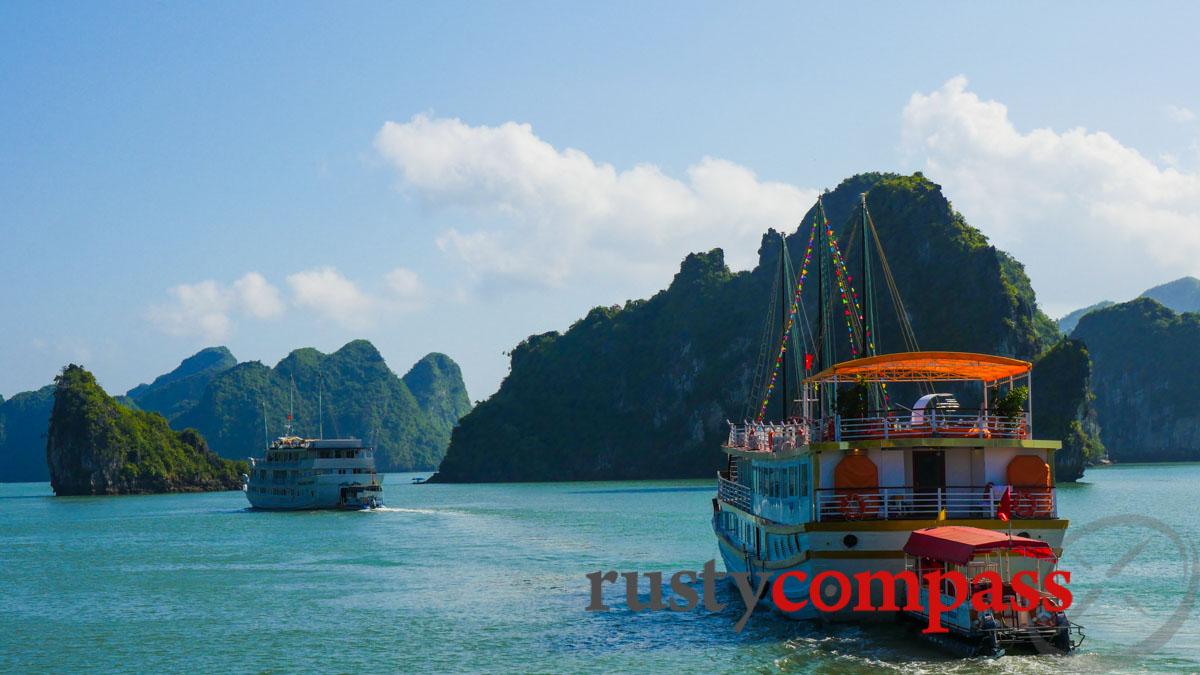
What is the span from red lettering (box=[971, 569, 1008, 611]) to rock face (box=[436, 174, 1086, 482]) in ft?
414

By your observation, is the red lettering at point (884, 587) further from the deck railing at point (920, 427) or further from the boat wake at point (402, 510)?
the boat wake at point (402, 510)

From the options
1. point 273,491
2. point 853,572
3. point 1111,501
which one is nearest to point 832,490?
point 853,572

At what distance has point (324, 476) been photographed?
8306 cm

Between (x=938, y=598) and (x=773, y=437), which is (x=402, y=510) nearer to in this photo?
(x=773, y=437)

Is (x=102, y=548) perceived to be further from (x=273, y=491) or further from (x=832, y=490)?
(x=832, y=490)

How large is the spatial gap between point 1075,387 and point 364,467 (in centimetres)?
8405

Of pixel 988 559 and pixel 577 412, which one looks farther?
pixel 577 412

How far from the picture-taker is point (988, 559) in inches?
854

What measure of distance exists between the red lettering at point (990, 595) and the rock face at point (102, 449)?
462 ft

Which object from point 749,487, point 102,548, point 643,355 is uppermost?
point 643,355

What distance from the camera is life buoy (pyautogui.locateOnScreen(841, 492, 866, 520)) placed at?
23.6 meters

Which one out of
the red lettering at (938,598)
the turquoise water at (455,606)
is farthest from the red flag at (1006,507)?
the turquoise water at (455,606)

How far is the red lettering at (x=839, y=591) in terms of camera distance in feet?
77.1

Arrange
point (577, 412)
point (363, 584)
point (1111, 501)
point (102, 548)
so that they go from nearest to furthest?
point (363, 584) < point (102, 548) < point (1111, 501) < point (577, 412)
